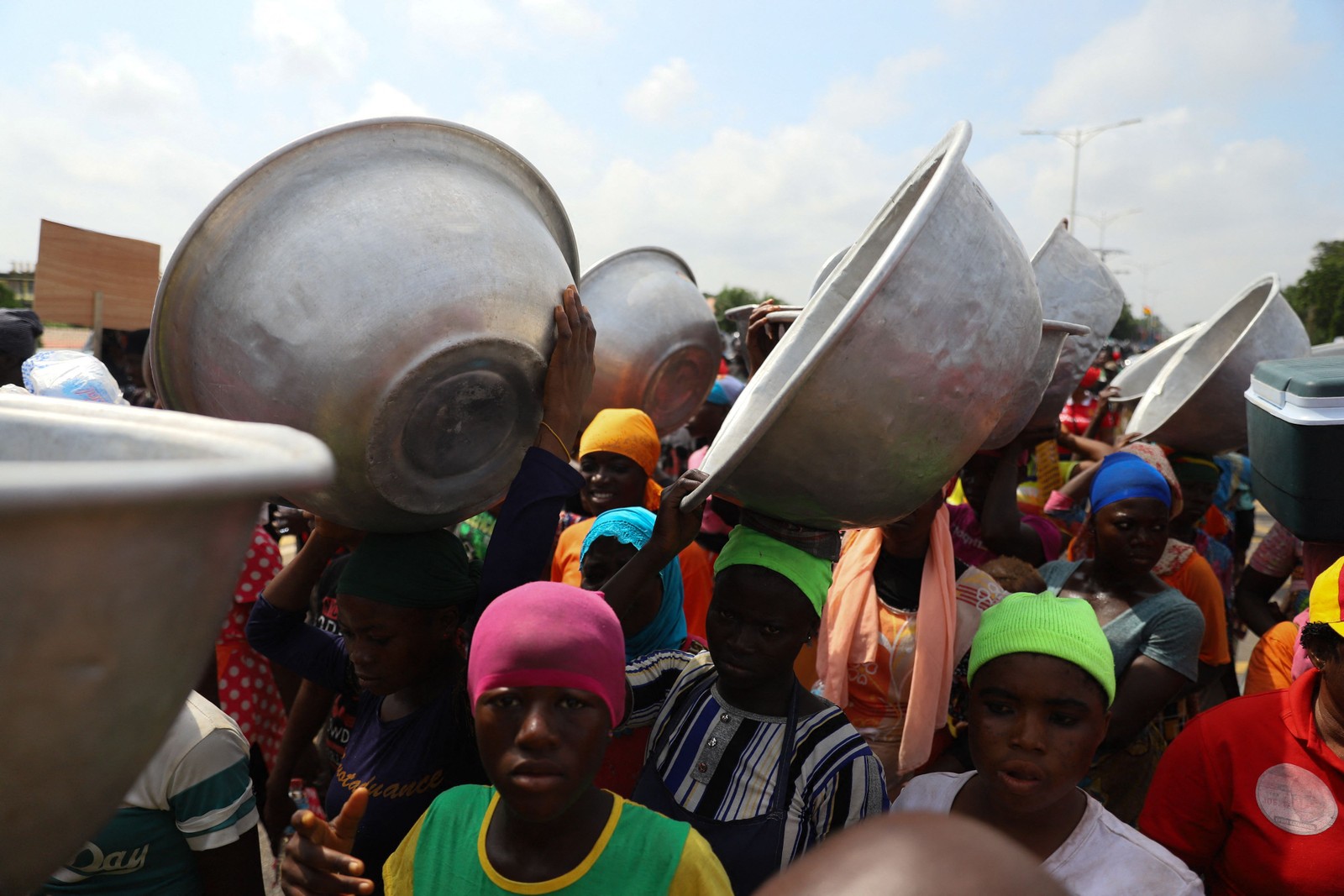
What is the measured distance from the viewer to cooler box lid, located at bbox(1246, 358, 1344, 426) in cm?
236

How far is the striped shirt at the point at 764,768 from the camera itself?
2.06 metres

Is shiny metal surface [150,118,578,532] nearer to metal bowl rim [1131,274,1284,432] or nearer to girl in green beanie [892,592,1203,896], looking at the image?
girl in green beanie [892,592,1203,896]

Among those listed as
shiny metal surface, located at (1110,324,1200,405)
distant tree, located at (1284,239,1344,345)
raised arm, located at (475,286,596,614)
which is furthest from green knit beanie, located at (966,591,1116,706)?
distant tree, located at (1284,239,1344,345)

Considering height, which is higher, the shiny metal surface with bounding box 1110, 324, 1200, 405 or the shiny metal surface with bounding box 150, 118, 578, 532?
the shiny metal surface with bounding box 150, 118, 578, 532

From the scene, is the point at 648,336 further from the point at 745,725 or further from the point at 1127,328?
the point at 1127,328

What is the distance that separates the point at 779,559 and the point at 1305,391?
4.84 ft

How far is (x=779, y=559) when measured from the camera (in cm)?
221

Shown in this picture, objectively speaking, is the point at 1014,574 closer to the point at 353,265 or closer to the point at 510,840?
the point at 510,840

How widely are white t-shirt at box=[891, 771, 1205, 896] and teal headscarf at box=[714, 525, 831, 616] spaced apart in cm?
55

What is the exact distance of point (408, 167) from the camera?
5.94ft

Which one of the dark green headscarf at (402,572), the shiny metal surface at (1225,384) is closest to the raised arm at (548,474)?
the dark green headscarf at (402,572)

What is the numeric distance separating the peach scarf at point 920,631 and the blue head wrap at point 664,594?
46 centimetres

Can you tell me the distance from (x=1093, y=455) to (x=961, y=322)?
12.8ft

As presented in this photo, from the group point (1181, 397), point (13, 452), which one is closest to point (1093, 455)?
point (1181, 397)
